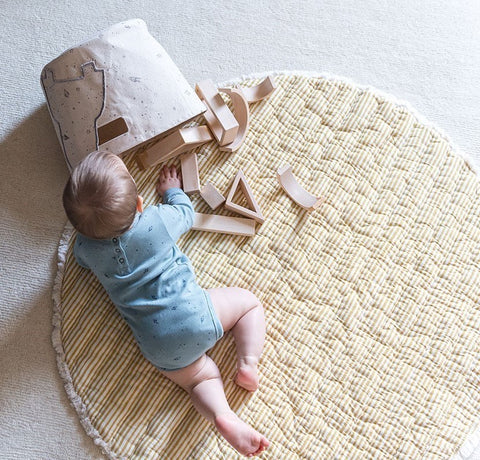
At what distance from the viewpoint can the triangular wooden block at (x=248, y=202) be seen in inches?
48.5

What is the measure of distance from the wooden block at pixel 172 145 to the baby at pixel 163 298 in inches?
6.5

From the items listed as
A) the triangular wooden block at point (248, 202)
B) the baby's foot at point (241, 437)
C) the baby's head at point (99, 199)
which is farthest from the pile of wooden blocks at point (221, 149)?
the baby's foot at point (241, 437)

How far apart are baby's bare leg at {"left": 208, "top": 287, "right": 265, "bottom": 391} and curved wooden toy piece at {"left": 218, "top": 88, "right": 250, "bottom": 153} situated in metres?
0.35

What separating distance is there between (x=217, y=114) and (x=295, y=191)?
0.84 ft

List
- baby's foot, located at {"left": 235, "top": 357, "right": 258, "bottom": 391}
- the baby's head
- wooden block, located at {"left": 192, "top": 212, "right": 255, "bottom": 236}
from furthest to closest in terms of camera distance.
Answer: wooden block, located at {"left": 192, "top": 212, "right": 255, "bottom": 236} → baby's foot, located at {"left": 235, "top": 357, "right": 258, "bottom": 391} → the baby's head

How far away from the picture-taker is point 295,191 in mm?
1267

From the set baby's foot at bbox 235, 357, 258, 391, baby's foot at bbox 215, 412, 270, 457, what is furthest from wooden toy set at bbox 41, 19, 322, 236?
baby's foot at bbox 215, 412, 270, 457

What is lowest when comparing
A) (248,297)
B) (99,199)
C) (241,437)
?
(241,437)

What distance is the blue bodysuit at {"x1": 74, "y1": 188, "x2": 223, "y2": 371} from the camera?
1.05 m

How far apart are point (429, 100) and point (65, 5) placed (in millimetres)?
1000

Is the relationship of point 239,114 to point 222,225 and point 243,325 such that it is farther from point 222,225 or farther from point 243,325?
point 243,325

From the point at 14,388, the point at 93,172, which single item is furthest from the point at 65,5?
the point at 14,388

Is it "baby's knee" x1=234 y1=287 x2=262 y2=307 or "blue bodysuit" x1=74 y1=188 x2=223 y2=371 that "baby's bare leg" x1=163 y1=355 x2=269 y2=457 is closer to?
"blue bodysuit" x1=74 y1=188 x2=223 y2=371

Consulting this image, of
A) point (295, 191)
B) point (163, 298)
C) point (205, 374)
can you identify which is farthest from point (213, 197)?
point (205, 374)
